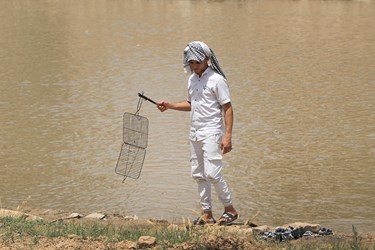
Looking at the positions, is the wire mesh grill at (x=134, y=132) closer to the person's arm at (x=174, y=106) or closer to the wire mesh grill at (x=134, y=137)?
the wire mesh grill at (x=134, y=137)

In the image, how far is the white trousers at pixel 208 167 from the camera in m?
7.52

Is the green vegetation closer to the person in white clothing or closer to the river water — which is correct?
the person in white clothing

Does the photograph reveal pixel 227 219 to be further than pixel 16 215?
No

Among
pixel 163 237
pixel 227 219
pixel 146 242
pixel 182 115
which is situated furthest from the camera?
pixel 182 115

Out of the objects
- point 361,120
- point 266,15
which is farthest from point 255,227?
point 266,15

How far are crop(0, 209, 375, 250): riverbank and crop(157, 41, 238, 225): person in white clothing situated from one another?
415 mm

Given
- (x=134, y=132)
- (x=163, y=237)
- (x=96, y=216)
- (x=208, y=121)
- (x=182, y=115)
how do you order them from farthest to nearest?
(x=182, y=115) → (x=134, y=132) → (x=96, y=216) → (x=208, y=121) → (x=163, y=237)

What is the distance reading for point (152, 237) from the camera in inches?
251

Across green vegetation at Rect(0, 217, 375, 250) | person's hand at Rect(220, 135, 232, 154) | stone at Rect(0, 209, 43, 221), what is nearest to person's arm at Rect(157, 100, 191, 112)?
person's hand at Rect(220, 135, 232, 154)

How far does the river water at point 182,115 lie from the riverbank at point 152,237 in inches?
52.1

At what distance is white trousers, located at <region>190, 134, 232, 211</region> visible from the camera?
7.52 meters

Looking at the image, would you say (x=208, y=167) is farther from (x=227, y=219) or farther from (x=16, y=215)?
(x=16, y=215)

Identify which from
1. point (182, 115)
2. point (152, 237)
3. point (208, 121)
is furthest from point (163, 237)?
point (182, 115)

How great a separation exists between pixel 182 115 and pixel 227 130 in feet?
20.2
